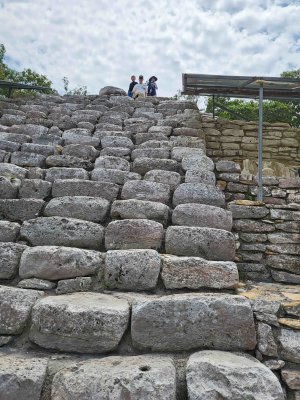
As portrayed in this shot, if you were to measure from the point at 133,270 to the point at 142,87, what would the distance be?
5981 mm

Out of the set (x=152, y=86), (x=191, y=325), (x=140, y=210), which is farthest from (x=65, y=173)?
(x=152, y=86)

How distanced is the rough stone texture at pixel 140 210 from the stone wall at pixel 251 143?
2946 millimetres

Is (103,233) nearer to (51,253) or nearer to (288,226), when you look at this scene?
(51,253)

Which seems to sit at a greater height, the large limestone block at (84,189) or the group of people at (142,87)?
the group of people at (142,87)

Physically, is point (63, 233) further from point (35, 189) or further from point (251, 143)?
point (251, 143)

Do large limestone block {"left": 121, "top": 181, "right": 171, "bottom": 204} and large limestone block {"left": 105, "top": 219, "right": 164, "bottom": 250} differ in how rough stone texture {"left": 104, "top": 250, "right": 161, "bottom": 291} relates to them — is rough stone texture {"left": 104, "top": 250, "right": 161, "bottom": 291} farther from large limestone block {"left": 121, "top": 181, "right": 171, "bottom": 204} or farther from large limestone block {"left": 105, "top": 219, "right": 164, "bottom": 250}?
large limestone block {"left": 121, "top": 181, "right": 171, "bottom": 204}

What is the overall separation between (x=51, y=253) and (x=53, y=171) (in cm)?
122

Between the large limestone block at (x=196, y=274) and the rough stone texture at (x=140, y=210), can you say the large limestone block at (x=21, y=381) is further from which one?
the rough stone texture at (x=140, y=210)

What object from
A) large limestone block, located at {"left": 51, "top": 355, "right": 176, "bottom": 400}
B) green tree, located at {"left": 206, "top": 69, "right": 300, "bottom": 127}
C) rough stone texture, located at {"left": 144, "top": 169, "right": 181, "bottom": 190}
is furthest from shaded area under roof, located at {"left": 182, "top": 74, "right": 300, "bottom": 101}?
green tree, located at {"left": 206, "top": 69, "right": 300, "bottom": 127}

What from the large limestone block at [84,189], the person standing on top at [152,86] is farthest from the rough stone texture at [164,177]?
the person standing on top at [152,86]

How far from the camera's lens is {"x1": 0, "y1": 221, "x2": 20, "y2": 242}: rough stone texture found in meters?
1.99

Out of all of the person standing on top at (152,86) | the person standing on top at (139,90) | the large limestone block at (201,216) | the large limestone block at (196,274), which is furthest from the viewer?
the person standing on top at (152,86)

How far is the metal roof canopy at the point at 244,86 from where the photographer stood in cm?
379

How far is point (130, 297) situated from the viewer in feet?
5.25
